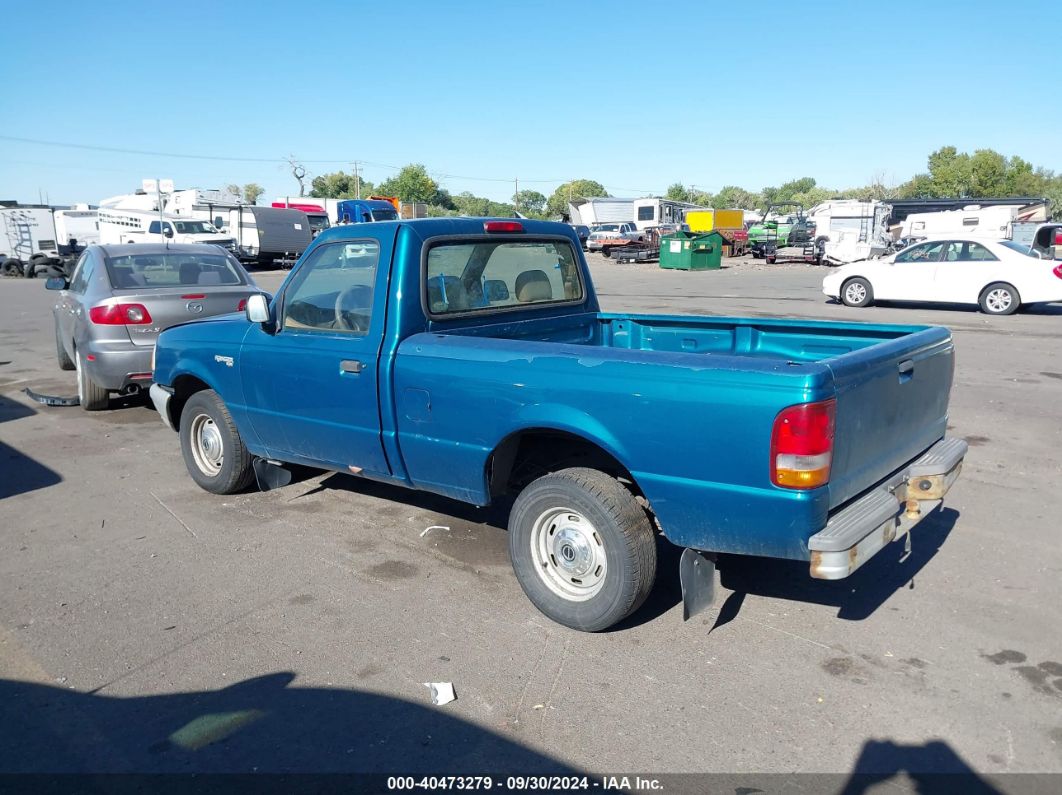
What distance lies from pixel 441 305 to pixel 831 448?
232 centimetres

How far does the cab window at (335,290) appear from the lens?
466 centimetres

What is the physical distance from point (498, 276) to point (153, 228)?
3043 cm

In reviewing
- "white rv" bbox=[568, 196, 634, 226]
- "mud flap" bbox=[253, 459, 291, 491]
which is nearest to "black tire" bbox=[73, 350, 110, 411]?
"mud flap" bbox=[253, 459, 291, 491]

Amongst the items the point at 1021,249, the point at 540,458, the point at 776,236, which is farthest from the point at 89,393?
the point at 776,236

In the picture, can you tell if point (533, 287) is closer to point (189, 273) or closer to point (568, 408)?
point (568, 408)

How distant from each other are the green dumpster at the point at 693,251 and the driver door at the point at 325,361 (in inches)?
1166

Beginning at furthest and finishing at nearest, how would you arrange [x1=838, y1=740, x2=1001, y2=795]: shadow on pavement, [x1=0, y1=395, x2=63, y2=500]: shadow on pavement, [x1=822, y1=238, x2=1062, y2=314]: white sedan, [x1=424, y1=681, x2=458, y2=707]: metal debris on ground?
[x1=822, y1=238, x2=1062, y2=314]: white sedan, [x1=0, y1=395, x2=63, y2=500]: shadow on pavement, [x1=424, y1=681, x2=458, y2=707]: metal debris on ground, [x1=838, y1=740, x2=1001, y2=795]: shadow on pavement

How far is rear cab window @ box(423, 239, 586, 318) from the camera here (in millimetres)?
4652

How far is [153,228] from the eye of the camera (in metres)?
31.3

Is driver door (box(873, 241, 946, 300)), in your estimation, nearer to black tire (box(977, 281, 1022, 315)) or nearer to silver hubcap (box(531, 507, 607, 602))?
black tire (box(977, 281, 1022, 315))

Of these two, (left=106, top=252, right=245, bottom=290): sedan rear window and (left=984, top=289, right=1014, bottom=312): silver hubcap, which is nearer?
(left=106, top=252, right=245, bottom=290): sedan rear window

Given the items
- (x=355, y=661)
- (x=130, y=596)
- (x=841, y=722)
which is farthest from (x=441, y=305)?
(x=841, y=722)

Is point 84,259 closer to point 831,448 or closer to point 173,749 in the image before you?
point 173,749

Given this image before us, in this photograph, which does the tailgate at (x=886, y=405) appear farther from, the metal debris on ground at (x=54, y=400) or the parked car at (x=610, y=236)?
the parked car at (x=610, y=236)
